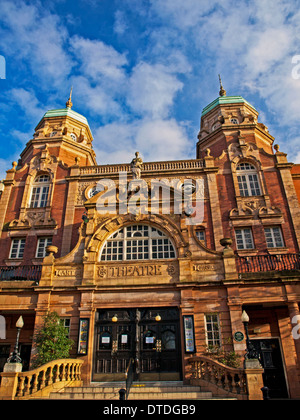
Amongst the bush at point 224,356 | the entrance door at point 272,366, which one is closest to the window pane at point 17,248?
the bush at point 224,356

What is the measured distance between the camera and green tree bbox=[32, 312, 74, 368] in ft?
49.7

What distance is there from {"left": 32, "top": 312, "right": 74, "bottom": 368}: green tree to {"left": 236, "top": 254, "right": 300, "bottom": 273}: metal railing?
35.0 ft

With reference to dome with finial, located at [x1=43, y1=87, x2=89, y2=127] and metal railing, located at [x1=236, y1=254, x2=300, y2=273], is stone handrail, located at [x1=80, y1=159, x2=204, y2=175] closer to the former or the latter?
dome with finial, located at [x1=43, y1=87, x2=89, y2=127]

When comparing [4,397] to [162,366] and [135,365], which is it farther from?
[162,366]

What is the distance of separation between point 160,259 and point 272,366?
352 inches

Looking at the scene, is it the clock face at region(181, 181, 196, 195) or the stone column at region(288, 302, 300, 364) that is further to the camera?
the clock face at region(181, 181, 196, 195)

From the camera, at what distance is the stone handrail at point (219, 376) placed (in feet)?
40.6

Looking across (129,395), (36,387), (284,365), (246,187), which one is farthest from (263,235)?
(36,387)

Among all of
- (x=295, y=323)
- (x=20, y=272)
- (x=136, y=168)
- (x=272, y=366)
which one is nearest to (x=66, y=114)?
(x=136, y=168)

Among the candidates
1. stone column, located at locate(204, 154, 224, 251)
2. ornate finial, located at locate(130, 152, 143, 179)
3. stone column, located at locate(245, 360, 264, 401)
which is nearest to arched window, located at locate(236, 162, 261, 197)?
stone column, located at locate(204, 154, 224, 251)

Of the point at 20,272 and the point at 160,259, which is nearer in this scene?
the point at 160,259

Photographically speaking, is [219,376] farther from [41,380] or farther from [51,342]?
[51,342]

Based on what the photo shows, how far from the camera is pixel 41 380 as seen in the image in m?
13.2

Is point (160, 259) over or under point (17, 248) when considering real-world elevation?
under
